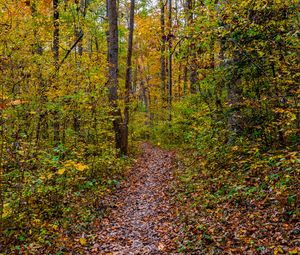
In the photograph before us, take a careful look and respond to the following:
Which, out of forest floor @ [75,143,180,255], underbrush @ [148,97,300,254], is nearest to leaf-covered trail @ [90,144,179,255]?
forest floor @ [75,143,180,255]

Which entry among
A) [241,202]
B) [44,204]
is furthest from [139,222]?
[241,202]

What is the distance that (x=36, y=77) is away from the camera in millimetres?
8141

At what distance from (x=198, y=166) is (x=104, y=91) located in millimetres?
4291

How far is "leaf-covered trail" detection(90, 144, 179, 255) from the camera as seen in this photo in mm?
5566

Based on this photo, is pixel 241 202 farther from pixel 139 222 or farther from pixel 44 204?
pixel 44 204

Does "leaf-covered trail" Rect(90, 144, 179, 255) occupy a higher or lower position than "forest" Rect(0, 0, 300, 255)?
lower

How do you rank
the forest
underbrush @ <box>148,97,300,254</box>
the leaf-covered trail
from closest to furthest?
1. underbrush @ <box>148,97,300,254</box>
2. the forest
3. the leaf-covered trail

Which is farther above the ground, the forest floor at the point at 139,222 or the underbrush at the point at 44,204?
the underbrush at the point at 44,204

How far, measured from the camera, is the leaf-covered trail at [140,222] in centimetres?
557

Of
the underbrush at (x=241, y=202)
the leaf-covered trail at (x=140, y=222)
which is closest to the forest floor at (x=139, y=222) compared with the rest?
the leaf-covered trail at (x=140, y=222)

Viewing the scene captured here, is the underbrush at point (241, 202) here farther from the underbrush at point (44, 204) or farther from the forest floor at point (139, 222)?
the underbrush at point (44, 204)

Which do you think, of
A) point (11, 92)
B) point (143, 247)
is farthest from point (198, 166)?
point (11, 92)

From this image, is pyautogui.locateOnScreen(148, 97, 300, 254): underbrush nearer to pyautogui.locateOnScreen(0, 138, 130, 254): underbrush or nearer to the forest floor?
the forest floor

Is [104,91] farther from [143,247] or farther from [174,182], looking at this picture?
[143,247]
